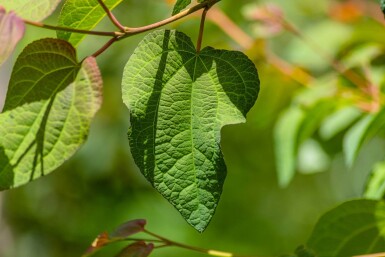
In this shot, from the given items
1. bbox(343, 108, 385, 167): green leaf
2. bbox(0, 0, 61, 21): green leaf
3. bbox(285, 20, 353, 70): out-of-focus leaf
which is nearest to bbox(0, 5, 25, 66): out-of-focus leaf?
bbox(0, 0, 61, 21): green leaf

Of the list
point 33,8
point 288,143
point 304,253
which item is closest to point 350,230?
point 304,253

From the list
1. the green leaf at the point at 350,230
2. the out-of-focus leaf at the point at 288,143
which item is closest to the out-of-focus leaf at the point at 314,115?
the out-of-focus leaf at the point at 288,143


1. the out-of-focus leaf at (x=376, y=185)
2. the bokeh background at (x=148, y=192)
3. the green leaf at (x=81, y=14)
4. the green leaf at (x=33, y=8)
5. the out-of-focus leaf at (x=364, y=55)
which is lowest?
the bokeh background at (x=148, y=192)

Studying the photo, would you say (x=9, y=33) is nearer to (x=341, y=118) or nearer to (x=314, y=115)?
(x=314, y=115)

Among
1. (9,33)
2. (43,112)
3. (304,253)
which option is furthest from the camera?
(304,253)

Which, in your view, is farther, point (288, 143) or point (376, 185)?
point (288, 143)

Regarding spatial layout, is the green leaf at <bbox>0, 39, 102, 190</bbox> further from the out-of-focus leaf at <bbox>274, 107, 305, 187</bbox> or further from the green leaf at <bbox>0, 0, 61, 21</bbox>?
the out-of-focus leaf at <bbox>274, 107, 305, 187</bbox>

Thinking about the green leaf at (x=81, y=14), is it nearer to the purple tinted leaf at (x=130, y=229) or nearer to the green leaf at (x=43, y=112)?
the green leaf at (x=43, y=112)
